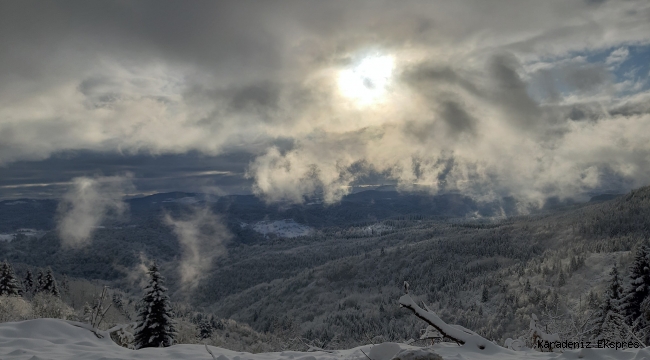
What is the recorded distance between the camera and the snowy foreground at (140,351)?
22.4 ft


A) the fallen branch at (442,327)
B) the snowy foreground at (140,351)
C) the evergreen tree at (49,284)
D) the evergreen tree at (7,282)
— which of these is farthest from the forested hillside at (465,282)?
the snowy foreground at (140,351)

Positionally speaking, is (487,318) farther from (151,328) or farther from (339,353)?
(339,353)

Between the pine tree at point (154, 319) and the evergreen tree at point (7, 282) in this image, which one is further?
the evergreen tree at point (7, 282)

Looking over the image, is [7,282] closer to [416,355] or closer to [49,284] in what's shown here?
[49,284]

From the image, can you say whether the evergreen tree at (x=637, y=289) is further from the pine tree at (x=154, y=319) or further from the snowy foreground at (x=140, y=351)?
the pine tree at (x=154, y=319)

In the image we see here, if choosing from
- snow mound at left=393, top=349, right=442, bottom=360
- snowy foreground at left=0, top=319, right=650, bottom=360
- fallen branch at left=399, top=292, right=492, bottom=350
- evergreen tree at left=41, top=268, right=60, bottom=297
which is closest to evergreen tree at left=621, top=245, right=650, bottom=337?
snowy foreground at left=0, top=319, right=650, bottom=360

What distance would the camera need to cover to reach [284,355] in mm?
8305

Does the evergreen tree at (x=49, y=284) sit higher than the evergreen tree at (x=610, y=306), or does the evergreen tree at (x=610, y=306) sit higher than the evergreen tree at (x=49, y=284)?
the evergreen tree at (x=610, y=306)

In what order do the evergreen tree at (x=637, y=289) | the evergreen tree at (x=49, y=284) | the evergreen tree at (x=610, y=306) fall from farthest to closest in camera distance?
1. the evergreen tree at (x=49, y=284)
2. the evergreen tree at (x=637, y=289)
3. the evergreen tree at (x=610, y=306)

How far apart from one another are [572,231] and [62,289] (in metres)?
187

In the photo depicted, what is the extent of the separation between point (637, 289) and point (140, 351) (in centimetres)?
2674

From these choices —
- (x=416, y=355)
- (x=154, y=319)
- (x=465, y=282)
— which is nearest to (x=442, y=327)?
(x=416, y=355)

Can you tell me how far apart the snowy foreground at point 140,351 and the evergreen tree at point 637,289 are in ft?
61.4

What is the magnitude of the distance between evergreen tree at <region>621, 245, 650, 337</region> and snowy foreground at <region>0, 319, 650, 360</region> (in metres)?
18.7
